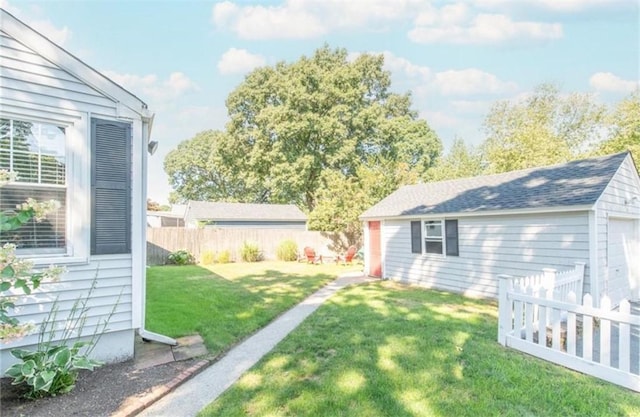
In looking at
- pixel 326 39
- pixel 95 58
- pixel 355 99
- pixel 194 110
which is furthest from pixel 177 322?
pixel 194 110

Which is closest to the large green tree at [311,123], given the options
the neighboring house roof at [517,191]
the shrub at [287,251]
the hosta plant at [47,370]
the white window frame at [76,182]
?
the shrub at [287,251]

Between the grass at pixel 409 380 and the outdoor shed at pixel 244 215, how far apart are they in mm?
18559

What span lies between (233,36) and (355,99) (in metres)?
15.9

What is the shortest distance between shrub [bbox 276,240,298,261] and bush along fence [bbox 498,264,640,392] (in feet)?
42.5

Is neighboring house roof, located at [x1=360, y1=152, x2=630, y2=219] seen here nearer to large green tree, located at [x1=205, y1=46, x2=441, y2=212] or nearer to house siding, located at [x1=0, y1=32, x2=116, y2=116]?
house siding, located at [x1=0, y1=32, x2=116, y2=116]

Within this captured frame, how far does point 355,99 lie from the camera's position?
25.7m

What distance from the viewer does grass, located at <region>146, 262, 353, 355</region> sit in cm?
556

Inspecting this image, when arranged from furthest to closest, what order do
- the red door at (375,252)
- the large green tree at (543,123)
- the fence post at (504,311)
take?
the large green tree at (543,123)
the red door at (375,252)
the fence post at (504,311)

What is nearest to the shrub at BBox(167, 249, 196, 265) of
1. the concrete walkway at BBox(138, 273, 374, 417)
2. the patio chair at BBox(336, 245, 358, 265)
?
the patio chair at BBox(336, 245, 358, 265)

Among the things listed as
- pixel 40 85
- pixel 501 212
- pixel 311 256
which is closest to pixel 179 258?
pixel 311 256

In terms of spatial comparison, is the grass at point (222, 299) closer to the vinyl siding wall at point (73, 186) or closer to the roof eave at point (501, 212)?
the vinyl siding wall at point (73, 186)

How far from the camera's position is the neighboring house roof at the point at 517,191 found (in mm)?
7254

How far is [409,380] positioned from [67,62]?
222 inches

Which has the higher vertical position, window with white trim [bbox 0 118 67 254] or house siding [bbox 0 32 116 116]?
house siding [bbox 0 32 116 116]
